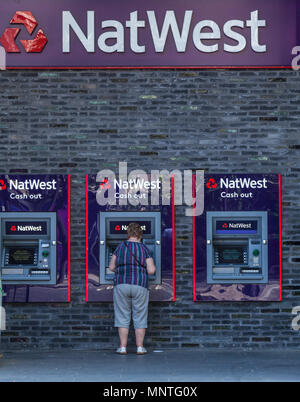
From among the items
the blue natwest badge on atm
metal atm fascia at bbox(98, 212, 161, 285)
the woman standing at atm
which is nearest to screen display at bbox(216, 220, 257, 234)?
the blue natwest badge on atm

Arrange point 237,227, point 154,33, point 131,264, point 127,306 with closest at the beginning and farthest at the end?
point 131,264, point 127,306, point 237,227, point 154,33

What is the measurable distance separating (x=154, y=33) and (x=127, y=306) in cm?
364

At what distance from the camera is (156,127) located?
10.7 meters

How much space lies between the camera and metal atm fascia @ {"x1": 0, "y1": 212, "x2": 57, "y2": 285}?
10539mm

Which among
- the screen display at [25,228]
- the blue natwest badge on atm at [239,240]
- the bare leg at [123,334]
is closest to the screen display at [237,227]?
the blue natwest badge on atm at [239,240]

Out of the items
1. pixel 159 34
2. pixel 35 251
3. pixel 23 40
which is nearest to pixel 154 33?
pixel 159 34

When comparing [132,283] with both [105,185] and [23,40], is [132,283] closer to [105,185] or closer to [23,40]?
[105,185]

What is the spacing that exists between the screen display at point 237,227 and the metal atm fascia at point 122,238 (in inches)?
32.6

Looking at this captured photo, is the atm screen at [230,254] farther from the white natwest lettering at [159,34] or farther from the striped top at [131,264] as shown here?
the white natwest lettering at [159,34]

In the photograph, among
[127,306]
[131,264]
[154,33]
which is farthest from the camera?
[154,33]

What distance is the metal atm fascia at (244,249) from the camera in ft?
34.5

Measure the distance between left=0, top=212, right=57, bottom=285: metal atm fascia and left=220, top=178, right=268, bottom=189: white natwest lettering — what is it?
2.33 metres

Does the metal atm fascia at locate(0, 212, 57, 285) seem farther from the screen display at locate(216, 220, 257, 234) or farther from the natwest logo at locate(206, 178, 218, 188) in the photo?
the screen display at locate(216, 220, 257, 234)

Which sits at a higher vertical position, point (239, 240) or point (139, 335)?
point (239, 240)
